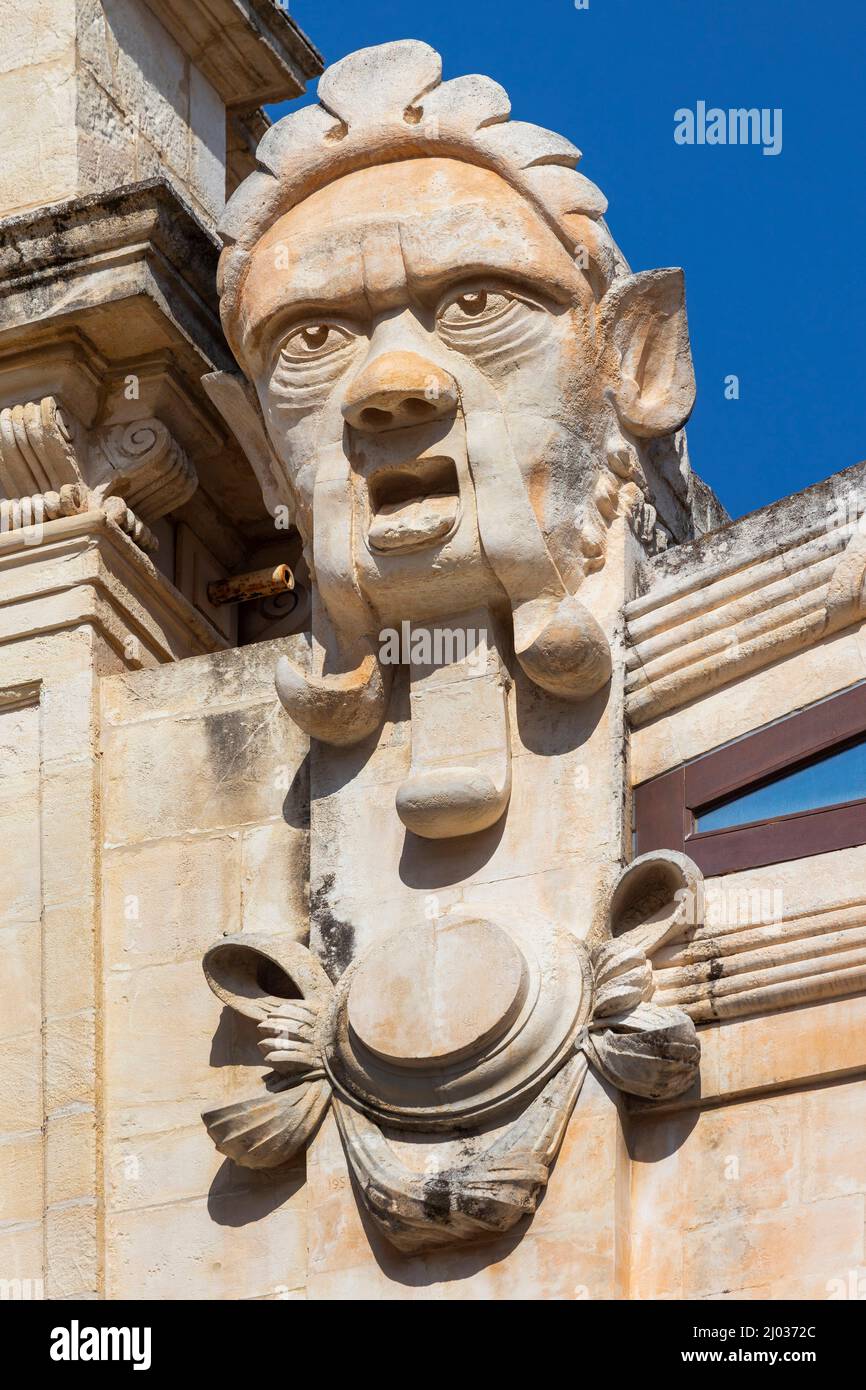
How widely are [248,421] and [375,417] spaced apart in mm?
883

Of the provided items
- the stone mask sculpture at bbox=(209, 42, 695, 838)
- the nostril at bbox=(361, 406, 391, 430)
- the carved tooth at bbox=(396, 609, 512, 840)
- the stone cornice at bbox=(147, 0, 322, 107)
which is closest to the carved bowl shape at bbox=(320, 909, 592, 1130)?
the carved tooth at bbox=(396, 609, 512, 840)

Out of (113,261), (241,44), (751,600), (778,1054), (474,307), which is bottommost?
(778,1054)

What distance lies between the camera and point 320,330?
1437cm

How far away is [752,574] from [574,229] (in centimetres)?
131

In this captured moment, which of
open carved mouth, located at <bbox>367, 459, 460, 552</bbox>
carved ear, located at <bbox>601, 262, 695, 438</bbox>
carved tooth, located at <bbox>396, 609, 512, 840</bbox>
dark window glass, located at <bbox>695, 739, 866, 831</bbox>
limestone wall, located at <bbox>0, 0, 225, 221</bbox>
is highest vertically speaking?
limestone wall, located at <bbox>0, 0, 225, 221</bbox>

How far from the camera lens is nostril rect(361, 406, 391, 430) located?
14062 millimetres

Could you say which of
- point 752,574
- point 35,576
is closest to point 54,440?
point 35,576

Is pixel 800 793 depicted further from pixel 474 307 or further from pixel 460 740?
pixel 474 307

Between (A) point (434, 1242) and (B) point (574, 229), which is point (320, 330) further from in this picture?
(A) point (434, 1242)

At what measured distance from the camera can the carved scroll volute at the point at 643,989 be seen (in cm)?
1326

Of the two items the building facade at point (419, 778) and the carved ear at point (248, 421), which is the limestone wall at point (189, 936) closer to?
the building facade at point (419, 778)

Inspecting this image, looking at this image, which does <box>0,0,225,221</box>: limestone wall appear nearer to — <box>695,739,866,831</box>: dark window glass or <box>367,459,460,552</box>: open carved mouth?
<box>367,459,460,552</box>: open carved mouth

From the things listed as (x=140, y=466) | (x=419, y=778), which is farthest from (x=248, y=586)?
(x=419, y=778)

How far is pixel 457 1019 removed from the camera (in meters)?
13.4
